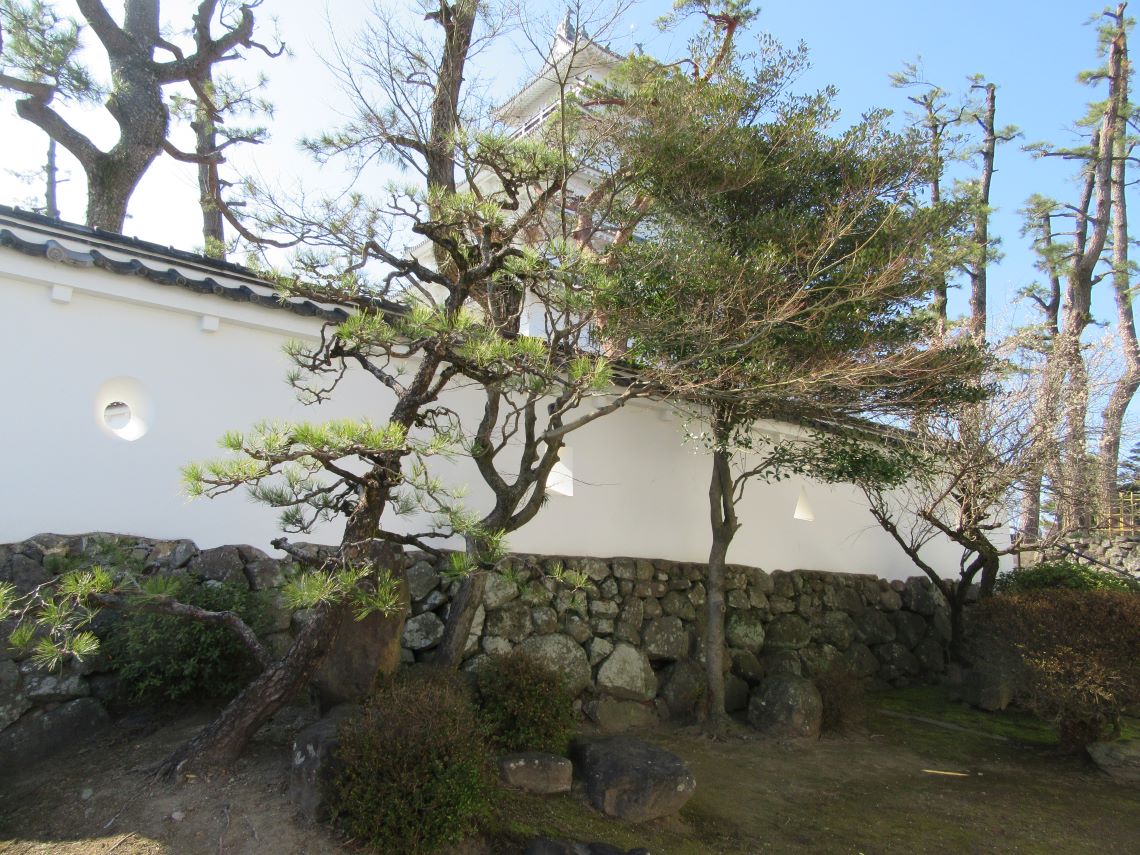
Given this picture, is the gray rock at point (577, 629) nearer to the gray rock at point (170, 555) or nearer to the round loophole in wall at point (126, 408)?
the gray rock at point (170, 555)

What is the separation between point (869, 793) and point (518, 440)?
4.36 m

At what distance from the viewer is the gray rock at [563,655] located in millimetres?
7379

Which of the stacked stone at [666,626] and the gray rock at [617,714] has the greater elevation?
the stacked stone at [666,626]

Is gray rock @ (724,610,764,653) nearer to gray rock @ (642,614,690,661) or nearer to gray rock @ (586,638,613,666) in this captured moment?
gray rock @ (642,614,690,661)

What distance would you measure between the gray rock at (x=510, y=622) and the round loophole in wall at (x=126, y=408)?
10.9 ft

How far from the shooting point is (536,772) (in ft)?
17.4

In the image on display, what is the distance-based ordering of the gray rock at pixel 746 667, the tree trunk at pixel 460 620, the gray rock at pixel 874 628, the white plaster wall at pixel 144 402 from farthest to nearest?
the gray rock at pixel 874 628 → the gray rock at pixel 746 667 → the tree trunk at pixel 460 620 → the white plaster wall at pixel 144 402

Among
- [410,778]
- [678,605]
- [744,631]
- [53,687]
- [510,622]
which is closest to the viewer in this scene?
[410,778]

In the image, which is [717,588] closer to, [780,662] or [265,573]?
[780,662]

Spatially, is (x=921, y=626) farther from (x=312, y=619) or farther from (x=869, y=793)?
(x=312, y=619)

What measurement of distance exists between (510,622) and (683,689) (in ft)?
7.07

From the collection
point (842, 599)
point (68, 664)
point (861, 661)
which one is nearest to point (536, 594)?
point (68, 664)

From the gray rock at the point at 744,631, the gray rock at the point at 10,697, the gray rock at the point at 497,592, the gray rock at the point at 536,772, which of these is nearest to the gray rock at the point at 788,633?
the gray rock at the point at 744,631

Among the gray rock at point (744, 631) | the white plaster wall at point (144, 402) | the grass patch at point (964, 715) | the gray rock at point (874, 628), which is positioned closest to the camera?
the white plaster wall at point (144, 402)
